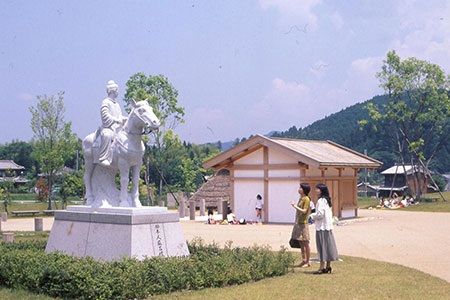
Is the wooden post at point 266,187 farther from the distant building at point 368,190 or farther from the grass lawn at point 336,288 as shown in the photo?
the distant building at point 368,190

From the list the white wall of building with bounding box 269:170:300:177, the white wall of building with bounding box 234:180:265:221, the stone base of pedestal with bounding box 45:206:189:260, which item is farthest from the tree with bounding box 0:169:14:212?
the stone base of pedestal with bounding box 45:206:189:260

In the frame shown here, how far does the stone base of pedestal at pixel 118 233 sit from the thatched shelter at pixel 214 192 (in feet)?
75.8

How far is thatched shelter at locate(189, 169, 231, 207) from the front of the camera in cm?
3403

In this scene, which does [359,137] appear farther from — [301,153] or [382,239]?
[382,239]

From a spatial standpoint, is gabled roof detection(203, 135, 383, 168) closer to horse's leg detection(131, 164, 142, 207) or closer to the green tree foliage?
horse's leg detection(131, 164, 142, 207)

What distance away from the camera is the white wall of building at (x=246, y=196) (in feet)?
79.6

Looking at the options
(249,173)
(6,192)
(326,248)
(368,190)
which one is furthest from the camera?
(368,190)

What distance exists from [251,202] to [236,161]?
2.13m

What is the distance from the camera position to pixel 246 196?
24.6 meters

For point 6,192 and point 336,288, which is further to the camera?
point 6,192

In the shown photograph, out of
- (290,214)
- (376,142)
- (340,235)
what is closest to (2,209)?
(290,214)

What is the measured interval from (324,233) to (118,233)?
12.7 ft

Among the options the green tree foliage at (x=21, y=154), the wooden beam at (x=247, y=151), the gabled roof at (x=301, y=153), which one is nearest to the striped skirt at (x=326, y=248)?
the gabled roof at (x=301, y=153)

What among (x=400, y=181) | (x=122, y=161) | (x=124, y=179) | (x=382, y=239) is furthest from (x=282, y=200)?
(x=400, y=181)
